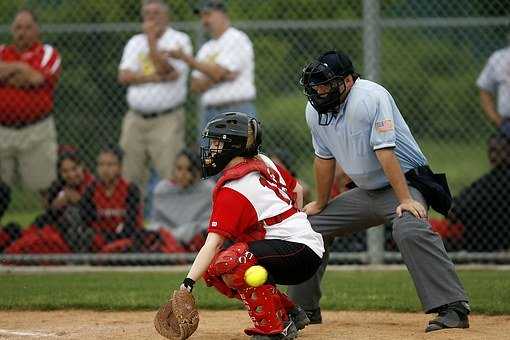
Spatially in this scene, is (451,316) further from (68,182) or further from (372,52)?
(68,182)

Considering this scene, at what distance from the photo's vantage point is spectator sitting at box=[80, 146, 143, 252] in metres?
9.95

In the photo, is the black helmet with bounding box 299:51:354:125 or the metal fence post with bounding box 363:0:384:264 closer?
the black helmet with bounding box 299:51:354:125

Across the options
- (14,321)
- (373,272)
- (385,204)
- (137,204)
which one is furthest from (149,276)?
(385,204)

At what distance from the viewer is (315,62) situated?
20.0 ft

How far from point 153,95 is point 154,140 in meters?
0.43

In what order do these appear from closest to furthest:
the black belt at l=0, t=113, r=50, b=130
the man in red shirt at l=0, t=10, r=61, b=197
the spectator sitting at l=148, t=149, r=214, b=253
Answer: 1. the spectator sitting at l=148, t=149, r=214, b=253
2. the man in red shirt at l=0, t=10, r=61, b=197
3. the black belt at l=0, t=113, r=50, b=130

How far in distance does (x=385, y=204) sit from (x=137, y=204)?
13.4 ft

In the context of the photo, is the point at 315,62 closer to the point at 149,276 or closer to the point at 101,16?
the point at 149,276

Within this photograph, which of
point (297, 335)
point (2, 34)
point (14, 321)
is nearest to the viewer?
point (297, 335)

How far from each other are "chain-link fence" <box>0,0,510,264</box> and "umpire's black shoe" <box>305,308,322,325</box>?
315cm

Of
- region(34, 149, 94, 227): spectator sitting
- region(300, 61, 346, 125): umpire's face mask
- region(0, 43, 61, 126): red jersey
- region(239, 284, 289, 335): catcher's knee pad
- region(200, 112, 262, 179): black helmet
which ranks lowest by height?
region(34, 149, 94, 227): spectator sitting

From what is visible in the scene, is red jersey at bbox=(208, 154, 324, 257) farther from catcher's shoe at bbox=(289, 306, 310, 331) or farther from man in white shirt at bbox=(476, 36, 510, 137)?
man in white shirt at bbox=(476, 36, 510, 137)

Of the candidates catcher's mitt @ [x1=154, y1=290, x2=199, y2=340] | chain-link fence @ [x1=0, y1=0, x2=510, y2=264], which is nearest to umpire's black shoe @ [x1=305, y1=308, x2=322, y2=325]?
catcher's mitt @ [x1=154, y1=290, x2=199, y2=340]

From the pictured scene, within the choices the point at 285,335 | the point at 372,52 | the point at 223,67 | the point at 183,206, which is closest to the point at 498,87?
the point at 372,52
